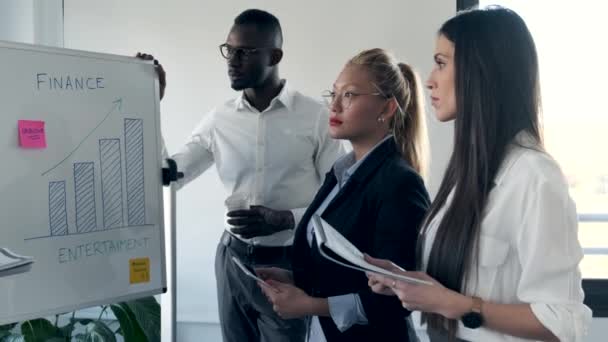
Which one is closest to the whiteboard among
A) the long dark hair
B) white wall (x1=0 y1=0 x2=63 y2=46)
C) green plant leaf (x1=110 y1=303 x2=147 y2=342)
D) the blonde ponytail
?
green plant leaf (x1=110 y1=303 x2=147 y2=342)

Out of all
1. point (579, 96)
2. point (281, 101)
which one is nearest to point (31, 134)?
point (281, 101)

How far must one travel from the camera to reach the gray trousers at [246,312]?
7.16 ft

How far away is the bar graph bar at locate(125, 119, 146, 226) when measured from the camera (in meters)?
1.88

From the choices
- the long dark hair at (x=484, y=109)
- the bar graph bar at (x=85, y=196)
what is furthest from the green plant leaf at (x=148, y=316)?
the long dark hair at (x=484, y=109)

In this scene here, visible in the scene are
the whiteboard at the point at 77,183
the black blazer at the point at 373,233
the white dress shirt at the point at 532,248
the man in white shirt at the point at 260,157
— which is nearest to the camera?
the white dress shirt at the point at 532,248

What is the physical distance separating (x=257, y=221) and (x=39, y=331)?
0.76 metres

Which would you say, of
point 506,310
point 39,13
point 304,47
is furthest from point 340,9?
point 506,310

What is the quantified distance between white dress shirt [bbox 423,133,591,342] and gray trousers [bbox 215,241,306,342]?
997mm

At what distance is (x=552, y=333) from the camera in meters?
1.17

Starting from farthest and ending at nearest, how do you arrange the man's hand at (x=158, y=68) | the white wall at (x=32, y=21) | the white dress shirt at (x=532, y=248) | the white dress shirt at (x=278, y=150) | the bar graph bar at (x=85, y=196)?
the white wall at (x=32, y=21), the white dress shirt at (x=278, y=150), the man's hand at (x=158, y=68), the bar graph bar at (x=85, y=196), the white dress shirt at (x=532, y=248)

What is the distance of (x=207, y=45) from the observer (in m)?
3.22

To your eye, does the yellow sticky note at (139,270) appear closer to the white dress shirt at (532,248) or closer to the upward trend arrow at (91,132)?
the upward trend arrow at (91,132)

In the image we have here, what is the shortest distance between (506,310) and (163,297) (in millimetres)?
1150

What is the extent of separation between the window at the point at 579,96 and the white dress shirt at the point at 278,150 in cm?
119
